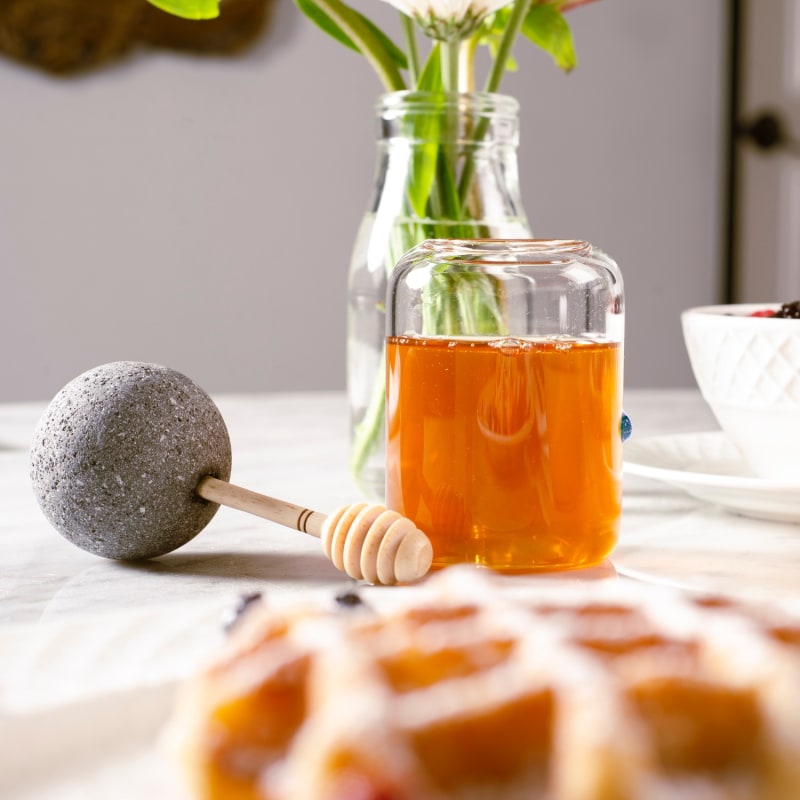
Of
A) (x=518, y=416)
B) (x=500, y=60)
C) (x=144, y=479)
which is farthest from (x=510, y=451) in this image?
(x=500, y=60)

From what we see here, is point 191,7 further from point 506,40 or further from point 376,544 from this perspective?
point 376,544

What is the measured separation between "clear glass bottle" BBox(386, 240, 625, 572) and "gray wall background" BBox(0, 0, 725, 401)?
1689mm

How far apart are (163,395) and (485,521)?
0.54ft

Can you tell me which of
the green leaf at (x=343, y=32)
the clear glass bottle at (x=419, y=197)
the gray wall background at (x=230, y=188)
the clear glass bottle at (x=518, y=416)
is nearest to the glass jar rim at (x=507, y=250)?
the clear glass bottle at (x=518, y=416)

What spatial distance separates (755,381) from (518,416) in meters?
0.19

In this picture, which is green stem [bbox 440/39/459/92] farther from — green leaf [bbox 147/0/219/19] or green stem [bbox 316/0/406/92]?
green leaf [bbox 147/0/219/19]

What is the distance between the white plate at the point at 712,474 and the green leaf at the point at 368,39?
10.9 inches

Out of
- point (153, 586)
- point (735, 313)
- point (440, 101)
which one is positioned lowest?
point (153, 586)

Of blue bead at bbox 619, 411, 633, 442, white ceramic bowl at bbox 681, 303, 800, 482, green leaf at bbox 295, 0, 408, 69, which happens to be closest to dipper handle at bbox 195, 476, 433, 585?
blue bead at bbox 619, 411, 633, 442

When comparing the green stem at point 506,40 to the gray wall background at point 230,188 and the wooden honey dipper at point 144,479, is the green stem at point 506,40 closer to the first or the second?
the wooden honey dipper at point 144,479

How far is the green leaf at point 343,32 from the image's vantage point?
70 centimetres

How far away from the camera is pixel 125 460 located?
0.50 metres

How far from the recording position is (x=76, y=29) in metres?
1.99

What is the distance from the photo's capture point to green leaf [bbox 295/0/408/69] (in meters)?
0.70
